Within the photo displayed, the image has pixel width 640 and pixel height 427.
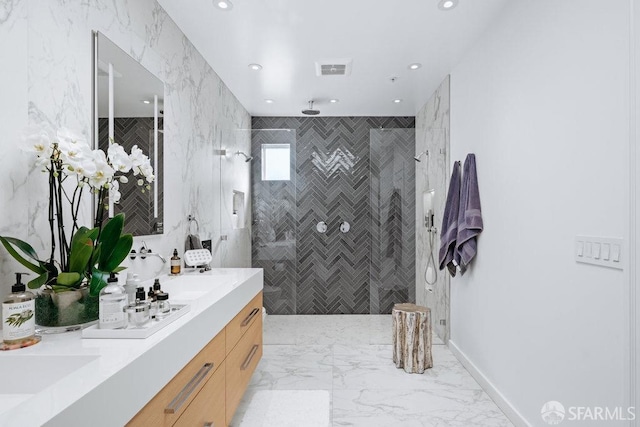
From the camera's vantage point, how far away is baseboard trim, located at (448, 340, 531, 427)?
2096 millimetres

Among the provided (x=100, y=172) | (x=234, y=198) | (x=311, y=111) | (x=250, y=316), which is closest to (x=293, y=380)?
(x=250, y=316)

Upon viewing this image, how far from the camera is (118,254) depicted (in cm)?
130

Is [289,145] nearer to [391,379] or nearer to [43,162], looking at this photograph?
[391,379]

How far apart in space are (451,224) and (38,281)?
8.63ft

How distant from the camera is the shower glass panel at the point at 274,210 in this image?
357 cm

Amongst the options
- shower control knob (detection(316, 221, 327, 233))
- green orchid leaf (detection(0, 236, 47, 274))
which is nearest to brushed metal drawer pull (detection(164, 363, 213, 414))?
green orchid leaf (detection(0, 236, 47, 274))

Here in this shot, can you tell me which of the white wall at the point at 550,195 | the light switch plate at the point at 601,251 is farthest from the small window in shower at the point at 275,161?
the light switch plate at the point at 601,251

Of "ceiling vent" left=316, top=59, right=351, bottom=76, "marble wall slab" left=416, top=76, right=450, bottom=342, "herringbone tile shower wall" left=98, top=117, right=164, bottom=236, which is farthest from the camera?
"marble wall slab" left=416, top=76, right=450, bottom=342

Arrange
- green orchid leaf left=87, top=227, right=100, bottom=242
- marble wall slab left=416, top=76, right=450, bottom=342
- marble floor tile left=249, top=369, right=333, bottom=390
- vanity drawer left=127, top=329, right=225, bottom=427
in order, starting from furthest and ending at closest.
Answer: marble wall slab left=416, top=76, right=450, bottom=342 < marble floor tile left=249, top=369, right=333, bottom=390 < green orchid leaf left=87, top=227, right=100, bottom=242 < vanity drawer left=127, top=329, right=225, bottom=427

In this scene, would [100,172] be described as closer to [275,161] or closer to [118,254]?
[118,254]

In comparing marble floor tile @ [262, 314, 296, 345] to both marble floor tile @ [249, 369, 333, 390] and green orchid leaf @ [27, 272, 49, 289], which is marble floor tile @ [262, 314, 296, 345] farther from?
green orchid leaf @ [27, 272, 49, 289]

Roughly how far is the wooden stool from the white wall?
36 cm

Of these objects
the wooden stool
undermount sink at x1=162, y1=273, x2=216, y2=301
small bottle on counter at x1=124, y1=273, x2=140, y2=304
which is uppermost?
small bottle on counter at x1=124, y1=273, x2=140, y2=304

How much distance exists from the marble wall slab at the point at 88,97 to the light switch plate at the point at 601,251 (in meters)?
2.06
